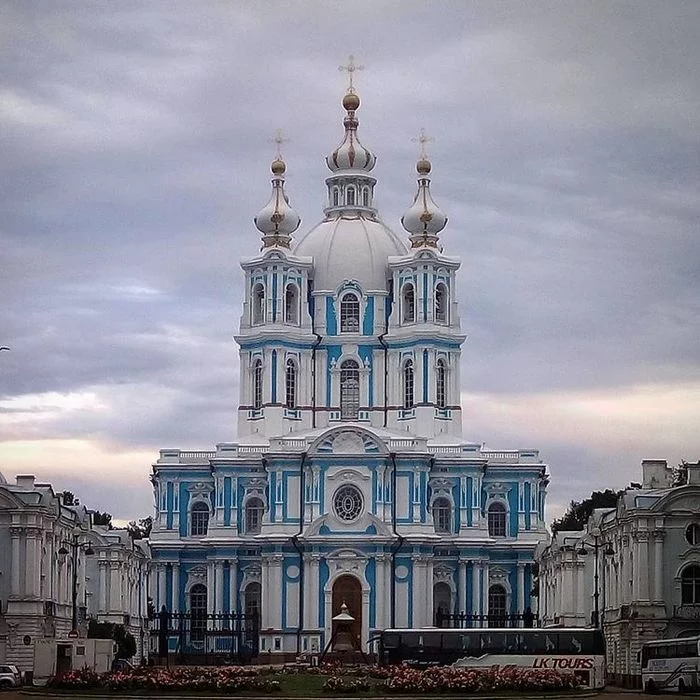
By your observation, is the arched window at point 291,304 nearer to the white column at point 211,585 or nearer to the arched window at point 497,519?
the white column at point 211,585

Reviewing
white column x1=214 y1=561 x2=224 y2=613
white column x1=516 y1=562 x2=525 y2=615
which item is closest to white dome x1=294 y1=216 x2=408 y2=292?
white column x1=214 y1=561 x2=224 y2=613

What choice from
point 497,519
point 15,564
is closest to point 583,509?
point 497,519

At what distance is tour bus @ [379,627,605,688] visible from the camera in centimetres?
5903

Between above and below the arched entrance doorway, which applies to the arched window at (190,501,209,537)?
above

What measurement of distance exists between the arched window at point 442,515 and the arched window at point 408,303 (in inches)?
380

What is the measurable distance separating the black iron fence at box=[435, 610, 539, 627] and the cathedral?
231 mm

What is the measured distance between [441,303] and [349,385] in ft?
20.5

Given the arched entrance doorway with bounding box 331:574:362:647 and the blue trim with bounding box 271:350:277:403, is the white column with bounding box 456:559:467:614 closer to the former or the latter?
the arched entrance doorway with bounding box 331:574:362:647

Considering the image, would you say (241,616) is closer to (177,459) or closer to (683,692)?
(177,459)

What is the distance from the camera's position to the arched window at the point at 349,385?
92.8 meters

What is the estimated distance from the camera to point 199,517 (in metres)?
90.9

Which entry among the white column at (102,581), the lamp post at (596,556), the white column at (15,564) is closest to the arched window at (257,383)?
the white column at (102,581)

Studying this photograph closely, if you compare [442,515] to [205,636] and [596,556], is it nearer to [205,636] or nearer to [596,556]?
[205,636]

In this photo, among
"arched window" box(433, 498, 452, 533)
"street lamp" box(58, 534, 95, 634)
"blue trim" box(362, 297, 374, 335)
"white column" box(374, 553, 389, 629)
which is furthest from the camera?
"blue trim" box(362, 297, 374, 335)
